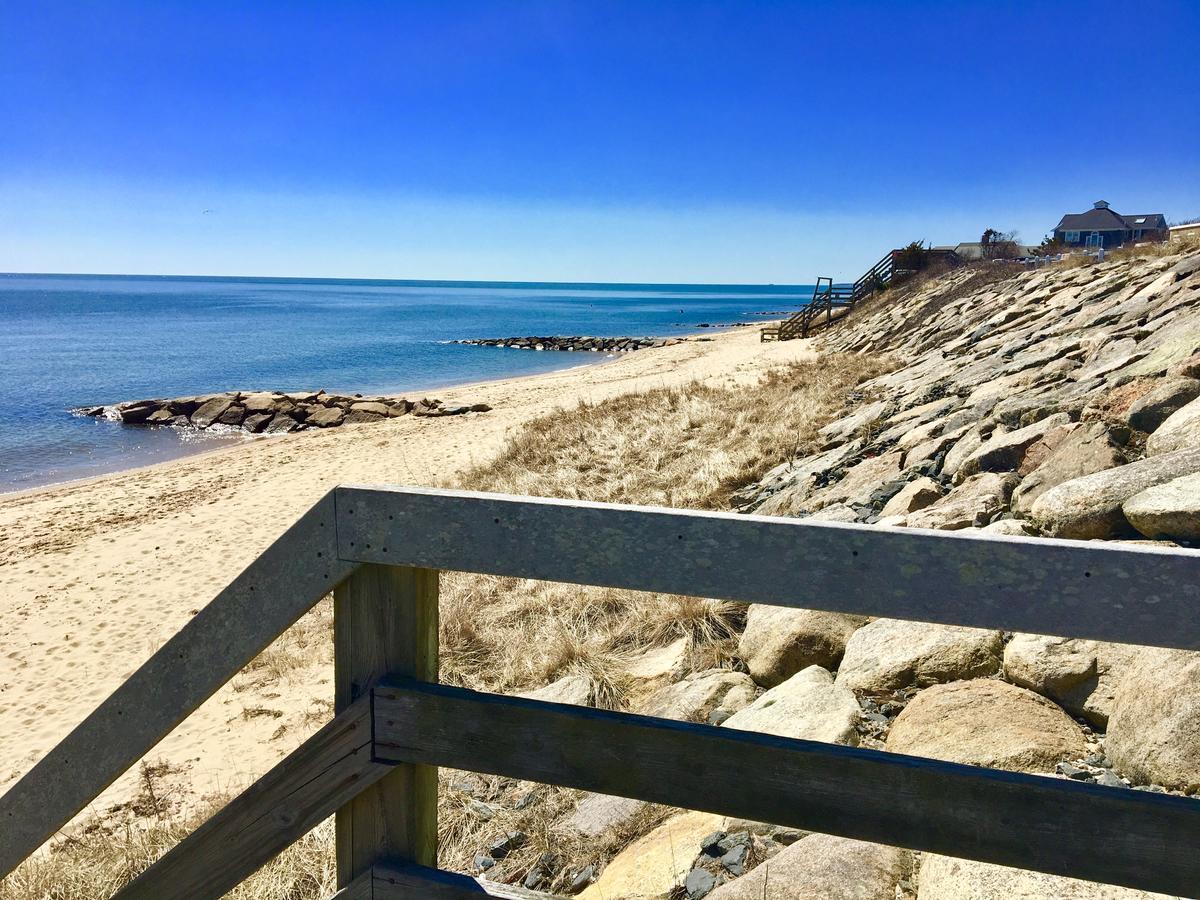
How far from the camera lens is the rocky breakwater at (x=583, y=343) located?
57.3m

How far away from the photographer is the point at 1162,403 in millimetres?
5098

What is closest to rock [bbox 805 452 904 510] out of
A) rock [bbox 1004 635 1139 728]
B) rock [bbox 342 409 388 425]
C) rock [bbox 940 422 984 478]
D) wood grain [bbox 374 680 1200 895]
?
rock [bbox 940 422 984 478]

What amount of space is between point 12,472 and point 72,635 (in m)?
14.2

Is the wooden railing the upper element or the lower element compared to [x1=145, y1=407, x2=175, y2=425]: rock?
upper

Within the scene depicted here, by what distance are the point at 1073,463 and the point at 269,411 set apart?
2539 centimetres

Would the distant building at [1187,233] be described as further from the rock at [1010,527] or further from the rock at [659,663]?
the rock at [659,663]

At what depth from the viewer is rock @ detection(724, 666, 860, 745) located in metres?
3.25

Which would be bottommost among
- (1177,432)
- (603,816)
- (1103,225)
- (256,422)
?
(256,422)

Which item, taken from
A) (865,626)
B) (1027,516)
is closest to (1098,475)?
(1027,516)

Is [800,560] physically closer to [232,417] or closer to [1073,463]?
[1073,463]

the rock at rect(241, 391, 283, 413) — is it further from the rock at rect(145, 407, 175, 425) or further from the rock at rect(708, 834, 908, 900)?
the rock at rect(708, 834, 908, 900)

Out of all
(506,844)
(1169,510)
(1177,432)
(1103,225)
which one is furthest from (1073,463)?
(1103,225)

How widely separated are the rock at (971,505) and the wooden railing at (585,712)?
3.13 meters

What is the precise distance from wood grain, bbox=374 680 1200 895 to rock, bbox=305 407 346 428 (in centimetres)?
2453
